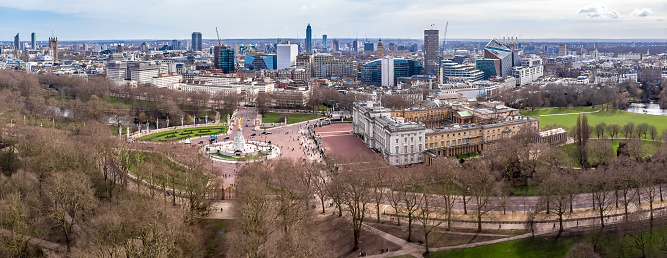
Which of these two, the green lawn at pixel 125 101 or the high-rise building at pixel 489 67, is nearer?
the green lawn at pixel 125 101

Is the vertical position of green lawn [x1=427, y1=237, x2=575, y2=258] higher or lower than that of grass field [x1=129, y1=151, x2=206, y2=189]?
lower

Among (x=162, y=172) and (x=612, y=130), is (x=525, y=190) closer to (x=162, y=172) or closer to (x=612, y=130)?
(x=612, y=130)

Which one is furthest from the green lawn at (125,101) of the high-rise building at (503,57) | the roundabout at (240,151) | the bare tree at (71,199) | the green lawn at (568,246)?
the high-rise building at (503,57)

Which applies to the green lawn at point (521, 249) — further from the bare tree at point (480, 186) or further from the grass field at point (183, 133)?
the grass field at point (183, 133)

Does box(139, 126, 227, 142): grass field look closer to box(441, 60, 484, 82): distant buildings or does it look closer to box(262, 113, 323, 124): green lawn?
box(262, 113, 323, 124): green lawn

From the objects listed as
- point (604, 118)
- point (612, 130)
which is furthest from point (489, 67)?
point (612, 130)

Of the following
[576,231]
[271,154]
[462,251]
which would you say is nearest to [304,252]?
[462,251]

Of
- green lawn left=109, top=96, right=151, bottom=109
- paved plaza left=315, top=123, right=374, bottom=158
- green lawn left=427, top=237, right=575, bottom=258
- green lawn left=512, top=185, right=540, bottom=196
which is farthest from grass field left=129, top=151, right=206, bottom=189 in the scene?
green lawn left=109, top=96, right=151, bottom=109

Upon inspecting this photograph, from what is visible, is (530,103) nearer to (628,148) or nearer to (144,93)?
(628,148)

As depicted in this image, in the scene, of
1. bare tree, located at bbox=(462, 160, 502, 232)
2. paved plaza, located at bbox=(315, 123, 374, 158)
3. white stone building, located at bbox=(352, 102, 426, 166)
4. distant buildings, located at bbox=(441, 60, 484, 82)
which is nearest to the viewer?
bare tree, located at bbox=(462, 160, 502, 232)

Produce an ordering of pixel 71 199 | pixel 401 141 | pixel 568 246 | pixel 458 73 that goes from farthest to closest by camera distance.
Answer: pixel 458 73
pixel 401 141
pixel 71 199
pixel 568 246
